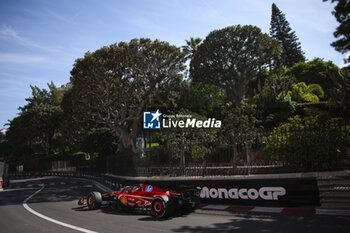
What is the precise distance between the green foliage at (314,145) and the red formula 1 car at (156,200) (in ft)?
11.4

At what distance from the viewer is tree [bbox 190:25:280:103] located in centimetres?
3098

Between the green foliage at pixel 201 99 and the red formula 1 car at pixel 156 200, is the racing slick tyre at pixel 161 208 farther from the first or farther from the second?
the green foliage at pixel 201 99

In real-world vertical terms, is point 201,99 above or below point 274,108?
above

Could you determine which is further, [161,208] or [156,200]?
[156,200]

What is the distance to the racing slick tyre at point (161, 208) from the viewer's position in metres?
8.82

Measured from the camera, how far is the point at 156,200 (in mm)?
9148

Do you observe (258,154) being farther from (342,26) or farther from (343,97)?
(342,26)

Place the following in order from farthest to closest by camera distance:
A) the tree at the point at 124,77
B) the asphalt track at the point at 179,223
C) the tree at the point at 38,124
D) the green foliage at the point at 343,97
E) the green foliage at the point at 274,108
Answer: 1. the tree at the point at 38,124
2. the green foliage at the point at 274,108
3. the tree at the point at 124,77
4. the green foliage at the point at 343,97
5. the asphalt track at the point at 179,223

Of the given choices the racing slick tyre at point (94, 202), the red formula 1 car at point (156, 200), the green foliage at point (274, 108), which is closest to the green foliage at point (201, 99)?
the green foliage at point (274, 108)

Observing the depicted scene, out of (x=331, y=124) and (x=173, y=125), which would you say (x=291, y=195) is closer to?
(x=331, y=124)

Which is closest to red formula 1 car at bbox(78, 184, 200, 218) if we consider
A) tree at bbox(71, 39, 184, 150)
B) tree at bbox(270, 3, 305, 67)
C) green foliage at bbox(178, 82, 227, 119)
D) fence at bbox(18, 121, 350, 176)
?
fence at bbox(18, 121, 350, 176)

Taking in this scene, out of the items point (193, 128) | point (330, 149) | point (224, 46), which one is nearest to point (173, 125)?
point (193, 128)

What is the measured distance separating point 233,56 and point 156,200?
85.3 feet

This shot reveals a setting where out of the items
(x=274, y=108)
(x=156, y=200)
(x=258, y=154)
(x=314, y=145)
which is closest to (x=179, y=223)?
(x=156, y=200)
